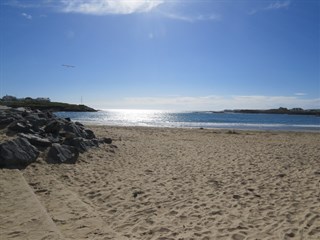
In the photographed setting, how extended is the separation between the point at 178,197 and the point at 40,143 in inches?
255

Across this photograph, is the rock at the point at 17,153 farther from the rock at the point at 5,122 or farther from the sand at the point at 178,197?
the rock at the point at 5,122

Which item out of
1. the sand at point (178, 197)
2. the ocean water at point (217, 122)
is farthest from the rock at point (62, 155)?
the ocean water at point (217, 122)

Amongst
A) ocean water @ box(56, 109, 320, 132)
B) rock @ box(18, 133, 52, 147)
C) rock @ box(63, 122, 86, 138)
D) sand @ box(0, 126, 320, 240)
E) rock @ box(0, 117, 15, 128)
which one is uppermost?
rock @ box(0, 117, 15, 128)

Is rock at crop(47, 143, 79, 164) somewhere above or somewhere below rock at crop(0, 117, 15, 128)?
below

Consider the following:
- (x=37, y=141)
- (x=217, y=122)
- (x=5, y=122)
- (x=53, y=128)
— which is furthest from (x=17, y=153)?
(x=217, y=122)

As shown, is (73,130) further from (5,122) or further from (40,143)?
(40,143)

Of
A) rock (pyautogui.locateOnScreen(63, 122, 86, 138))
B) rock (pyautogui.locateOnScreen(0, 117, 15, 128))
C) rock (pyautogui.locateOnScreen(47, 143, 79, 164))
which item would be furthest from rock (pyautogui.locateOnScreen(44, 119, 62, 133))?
rock (pyautogui.locateOnScreen(47, 143, 79, 164))

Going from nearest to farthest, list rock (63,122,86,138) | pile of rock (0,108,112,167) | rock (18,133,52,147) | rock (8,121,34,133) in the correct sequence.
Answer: pile of rock (0,108,112,167)
rock (18,133,52,147)
rock (8,121,34,133)
rock (63,122,86,138)

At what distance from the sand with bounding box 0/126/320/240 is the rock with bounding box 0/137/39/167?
30 centimetres

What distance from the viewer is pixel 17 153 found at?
10.0 m

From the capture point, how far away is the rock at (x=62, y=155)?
10998mm

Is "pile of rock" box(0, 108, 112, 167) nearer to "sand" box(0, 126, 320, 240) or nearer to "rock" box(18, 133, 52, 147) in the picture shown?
"rock" box(18, 133, 52, 147)

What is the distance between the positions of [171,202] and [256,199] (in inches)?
81.5

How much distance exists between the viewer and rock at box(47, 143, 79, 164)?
10998 millimetres
